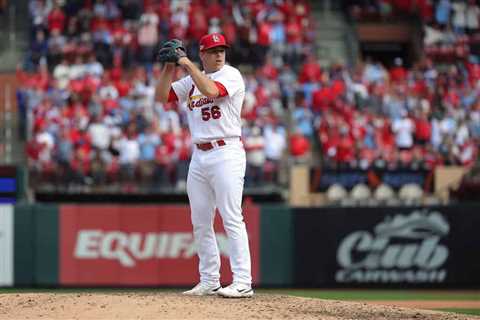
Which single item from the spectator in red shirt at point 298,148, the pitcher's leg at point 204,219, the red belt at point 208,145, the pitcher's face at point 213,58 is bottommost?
the pitcher's leg at point 204,219

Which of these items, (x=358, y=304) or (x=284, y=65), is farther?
(x=284, y=65)

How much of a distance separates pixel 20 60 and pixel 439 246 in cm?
925

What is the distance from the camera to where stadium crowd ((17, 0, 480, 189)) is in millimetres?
17234

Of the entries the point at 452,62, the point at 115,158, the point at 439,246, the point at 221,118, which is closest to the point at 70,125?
the point at 115,158

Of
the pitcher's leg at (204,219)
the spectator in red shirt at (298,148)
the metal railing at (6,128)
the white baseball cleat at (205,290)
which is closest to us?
the pitcher's leg at (204,219)

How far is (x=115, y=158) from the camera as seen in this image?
683 inches

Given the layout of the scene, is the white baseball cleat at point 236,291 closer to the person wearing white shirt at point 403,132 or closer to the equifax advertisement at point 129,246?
the equifax advertisement at point 129,246

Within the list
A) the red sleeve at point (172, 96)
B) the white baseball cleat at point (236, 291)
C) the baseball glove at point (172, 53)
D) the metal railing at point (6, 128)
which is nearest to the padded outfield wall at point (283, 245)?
the metal railing at point (6, 128)

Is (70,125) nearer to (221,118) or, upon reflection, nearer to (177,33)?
(177,33)

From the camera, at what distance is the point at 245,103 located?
1864 cm

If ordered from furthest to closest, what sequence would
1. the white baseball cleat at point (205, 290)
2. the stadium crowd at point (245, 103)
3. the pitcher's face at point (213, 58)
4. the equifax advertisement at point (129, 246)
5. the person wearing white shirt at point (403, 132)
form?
1. the person wearing white shirt at point (403, 132)
2. the stadium crowd at point (245, 103)
3. the equifax advertisement at point (129, 246)
4. the white baseball cleat at point (205, 290)
5. the pitcher's face at point (213, 58)

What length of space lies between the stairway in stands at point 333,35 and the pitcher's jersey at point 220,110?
1285 cm

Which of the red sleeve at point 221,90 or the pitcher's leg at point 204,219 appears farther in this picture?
the pitcher's leg at point 204,219

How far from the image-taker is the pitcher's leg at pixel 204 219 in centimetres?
835
